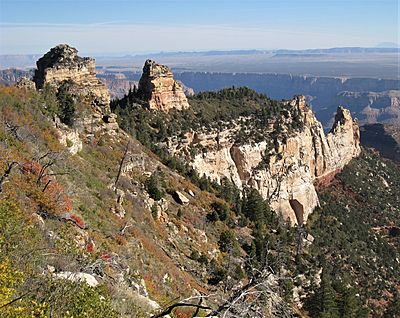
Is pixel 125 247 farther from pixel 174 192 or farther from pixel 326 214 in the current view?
pixel 326 214

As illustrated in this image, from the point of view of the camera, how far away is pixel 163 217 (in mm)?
35469

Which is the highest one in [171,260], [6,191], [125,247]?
[6,191]

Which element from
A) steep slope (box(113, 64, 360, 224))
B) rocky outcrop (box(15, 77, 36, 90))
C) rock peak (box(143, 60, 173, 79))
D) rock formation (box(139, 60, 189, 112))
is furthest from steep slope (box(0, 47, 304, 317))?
rock peak (box(143, 60, 173, 79))

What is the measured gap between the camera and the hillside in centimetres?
1313

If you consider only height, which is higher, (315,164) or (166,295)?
(166,295)

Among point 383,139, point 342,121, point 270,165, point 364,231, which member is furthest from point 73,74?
point 383,139

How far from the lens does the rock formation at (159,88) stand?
2574 inches

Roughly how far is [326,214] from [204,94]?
104 ft

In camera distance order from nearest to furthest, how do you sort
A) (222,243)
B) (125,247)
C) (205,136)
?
(125,247) < (222,243) < (205,136)

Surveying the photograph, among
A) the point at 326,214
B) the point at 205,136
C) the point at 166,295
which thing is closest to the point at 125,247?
the point at 166,295

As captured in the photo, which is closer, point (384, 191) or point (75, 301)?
point (75, 301)

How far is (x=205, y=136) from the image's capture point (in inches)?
2566

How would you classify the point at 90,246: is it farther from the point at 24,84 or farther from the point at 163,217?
the point at 24,84

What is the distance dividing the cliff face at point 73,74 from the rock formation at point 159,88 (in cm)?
1153
